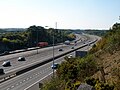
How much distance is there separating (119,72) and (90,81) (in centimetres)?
300

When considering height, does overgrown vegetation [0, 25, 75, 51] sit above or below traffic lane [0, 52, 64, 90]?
below

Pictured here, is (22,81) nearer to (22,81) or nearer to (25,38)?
(22,81)

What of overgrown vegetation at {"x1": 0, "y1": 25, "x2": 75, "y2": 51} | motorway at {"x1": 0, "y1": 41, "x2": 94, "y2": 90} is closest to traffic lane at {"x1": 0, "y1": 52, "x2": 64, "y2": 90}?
motorway at {"x1": 0, "y1": 41, "x2": 94, "y2": 90}

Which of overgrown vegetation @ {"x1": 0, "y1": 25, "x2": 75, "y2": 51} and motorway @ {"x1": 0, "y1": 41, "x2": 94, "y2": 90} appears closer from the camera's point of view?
motorway @ {"x1": 0, "y1": 41, "x2": 94, "y2": 90}

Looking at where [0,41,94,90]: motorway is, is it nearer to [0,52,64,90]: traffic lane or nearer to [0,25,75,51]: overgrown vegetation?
[0,52,64,90]: traffic lane

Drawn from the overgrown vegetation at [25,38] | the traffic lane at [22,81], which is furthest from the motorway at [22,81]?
the overgrown vegetation at [25,38]

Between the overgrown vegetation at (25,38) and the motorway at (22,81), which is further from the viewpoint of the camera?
the overgrown vegetation at (25,38)

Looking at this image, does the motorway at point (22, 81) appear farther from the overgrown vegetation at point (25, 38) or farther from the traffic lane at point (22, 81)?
the overgrown vegetation at point (25, 38)

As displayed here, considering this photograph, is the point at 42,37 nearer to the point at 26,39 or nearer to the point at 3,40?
the point at 26,39

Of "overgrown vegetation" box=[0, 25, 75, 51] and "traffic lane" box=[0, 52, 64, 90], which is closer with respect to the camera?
"traffic lane" box=[0, 52, 64, 90]

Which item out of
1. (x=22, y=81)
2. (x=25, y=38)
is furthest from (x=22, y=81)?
(x=25, y=38)

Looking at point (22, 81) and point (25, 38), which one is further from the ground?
point (22, 81)

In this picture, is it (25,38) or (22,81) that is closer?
(22,81)

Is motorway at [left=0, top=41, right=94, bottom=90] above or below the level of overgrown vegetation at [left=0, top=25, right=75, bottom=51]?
above
